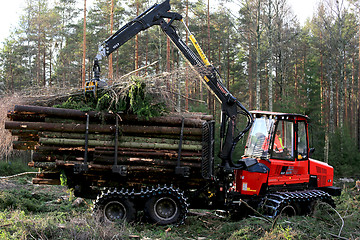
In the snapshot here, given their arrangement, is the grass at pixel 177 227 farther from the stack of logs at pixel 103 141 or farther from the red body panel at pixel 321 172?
the stack of logs at pixel 103 141

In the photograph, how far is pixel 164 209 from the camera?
814 cm

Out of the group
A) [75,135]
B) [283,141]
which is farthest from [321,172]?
[75,135]

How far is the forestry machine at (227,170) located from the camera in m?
8.05

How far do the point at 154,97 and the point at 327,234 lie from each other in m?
4.89

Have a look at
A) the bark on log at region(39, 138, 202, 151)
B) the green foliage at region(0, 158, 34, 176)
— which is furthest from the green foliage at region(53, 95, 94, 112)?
the green foliage at region(0, 158, 34, 176)

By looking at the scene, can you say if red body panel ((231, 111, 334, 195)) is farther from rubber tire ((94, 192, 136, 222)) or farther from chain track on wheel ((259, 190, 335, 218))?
rubber tire ((94, 192, 136, 222))

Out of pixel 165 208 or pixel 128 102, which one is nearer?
pixel 128 102

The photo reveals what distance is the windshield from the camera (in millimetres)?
8711

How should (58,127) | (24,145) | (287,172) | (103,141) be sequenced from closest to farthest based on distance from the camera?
1. (58,127)
2. (103,141)
3. (24,145)
4. (287,172)

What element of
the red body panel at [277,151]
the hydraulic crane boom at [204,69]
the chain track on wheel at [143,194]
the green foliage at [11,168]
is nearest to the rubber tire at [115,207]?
the chain track on wheel at [143,194]

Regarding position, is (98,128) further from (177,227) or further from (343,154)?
(343,154)

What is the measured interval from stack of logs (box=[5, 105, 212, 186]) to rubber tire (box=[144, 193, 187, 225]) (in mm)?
633

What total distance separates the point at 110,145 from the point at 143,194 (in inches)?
56.3

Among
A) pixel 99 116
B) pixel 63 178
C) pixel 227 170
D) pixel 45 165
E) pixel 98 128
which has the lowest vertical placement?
pixel 63 178
